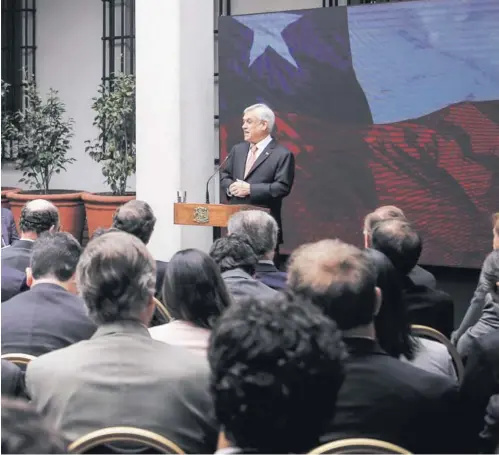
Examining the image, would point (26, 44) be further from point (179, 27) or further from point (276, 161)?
point (276, 161)

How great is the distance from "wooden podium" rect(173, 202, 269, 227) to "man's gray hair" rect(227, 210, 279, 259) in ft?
4.45

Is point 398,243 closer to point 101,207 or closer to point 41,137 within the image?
point 101,207

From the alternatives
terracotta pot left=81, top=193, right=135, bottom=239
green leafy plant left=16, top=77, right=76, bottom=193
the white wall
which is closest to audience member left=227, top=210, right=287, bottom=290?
terracotta pot left=81, top=193, right=135, bottom=239

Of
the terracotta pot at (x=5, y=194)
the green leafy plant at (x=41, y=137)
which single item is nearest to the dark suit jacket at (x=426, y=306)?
the green leafy plant at (x=41, y=137)

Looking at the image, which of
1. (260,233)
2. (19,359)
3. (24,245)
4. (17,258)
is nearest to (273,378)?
(19,359)

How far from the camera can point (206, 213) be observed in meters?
5.92

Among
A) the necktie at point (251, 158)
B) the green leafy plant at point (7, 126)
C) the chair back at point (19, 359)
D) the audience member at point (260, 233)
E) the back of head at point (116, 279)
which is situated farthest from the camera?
the green leafy plant at point (7, 126)

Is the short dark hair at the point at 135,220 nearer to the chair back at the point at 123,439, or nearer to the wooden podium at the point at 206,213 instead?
the wooden podium at the point at 206,213

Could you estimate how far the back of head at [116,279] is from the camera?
2.43 m

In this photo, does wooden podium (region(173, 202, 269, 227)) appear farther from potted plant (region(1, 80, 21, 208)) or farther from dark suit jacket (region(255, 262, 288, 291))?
potted plant (region(1, 80, 21, 208))

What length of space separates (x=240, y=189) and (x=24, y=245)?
173cm

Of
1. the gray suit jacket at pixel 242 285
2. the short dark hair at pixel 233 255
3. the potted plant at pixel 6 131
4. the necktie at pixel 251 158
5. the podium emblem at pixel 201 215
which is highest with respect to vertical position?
the potted plant at pixel 6 131

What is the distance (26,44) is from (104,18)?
1174 millimetres

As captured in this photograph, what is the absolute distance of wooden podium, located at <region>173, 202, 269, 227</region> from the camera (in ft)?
18.7
